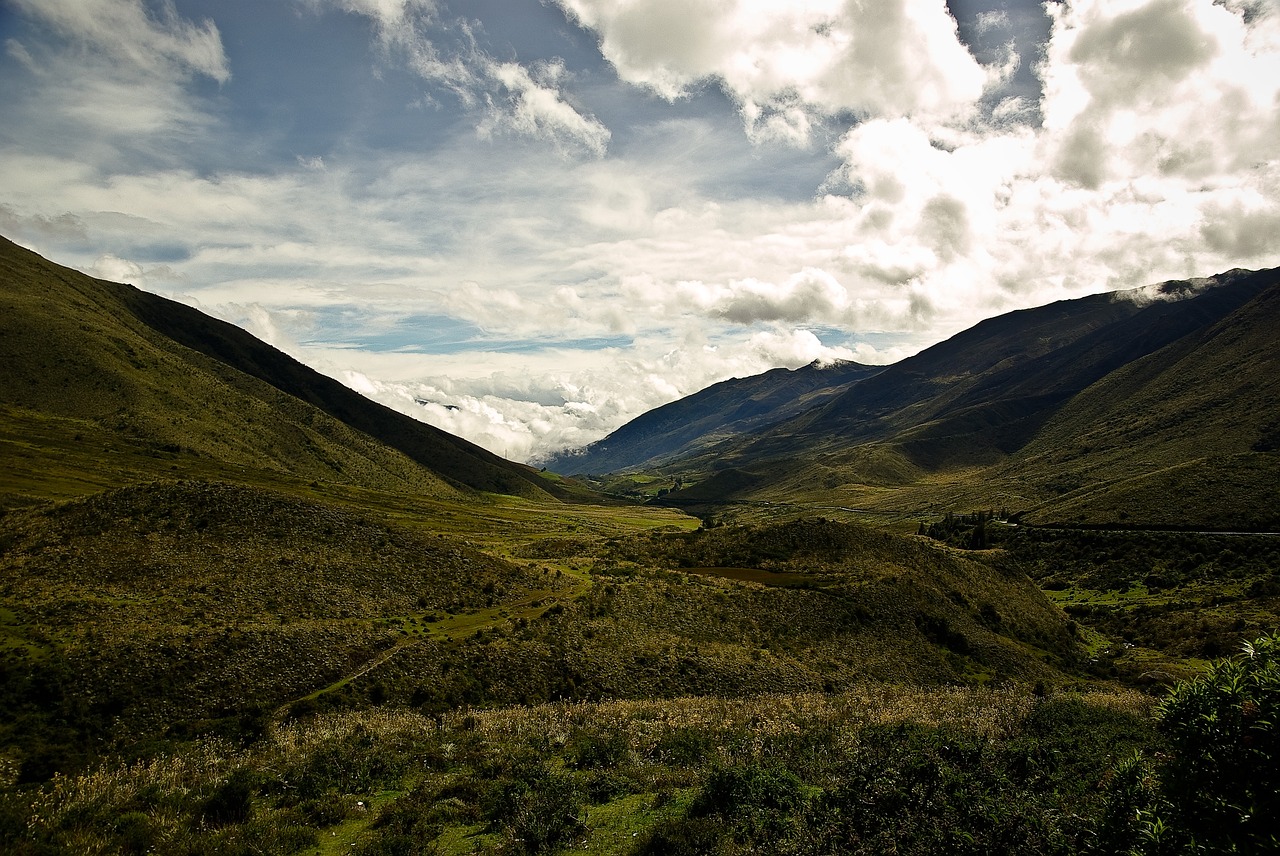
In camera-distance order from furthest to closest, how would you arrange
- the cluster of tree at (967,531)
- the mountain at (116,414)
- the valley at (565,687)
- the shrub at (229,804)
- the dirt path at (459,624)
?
the cluster of tree at (967,531) → the mountain at (116,414) → the dirt path at (459,624) → the shrub at (229,804) → the valley at (565,687)

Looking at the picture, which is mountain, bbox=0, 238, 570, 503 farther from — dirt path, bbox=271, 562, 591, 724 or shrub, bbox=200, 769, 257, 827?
shrub, bbox=200, 769, 257, 827

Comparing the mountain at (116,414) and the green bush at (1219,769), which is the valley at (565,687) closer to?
the green bush at (1219,769)

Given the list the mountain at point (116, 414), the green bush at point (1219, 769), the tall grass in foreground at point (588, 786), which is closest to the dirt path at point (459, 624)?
the tall grass in foreground at point (588, 786)

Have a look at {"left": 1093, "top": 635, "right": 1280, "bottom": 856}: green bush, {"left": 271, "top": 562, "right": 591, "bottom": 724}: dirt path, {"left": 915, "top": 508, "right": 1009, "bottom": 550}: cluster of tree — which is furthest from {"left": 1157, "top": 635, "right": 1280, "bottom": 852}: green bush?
{"left": 915, "top": 508, "right": 1009, "bottom": 550}: cluster of tree

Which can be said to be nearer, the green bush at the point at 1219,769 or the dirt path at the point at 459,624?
the green bush at the point at 1219,769

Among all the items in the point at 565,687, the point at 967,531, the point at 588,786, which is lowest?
the point at 565,687

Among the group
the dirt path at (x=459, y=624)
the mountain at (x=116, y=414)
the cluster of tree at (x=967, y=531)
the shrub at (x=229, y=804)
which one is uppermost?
the mountain at (x=116, y=414)

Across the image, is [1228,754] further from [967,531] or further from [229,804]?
[967,531]

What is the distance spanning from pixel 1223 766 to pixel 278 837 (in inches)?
753

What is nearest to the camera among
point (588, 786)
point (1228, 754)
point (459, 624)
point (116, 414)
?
point (1228, 754)

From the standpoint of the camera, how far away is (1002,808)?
13.8 m

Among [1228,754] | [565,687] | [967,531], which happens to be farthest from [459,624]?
[967,531]

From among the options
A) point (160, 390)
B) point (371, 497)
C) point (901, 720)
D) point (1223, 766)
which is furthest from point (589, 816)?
point (160, 390)

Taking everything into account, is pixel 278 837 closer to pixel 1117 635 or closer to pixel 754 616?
pixel 754 616
